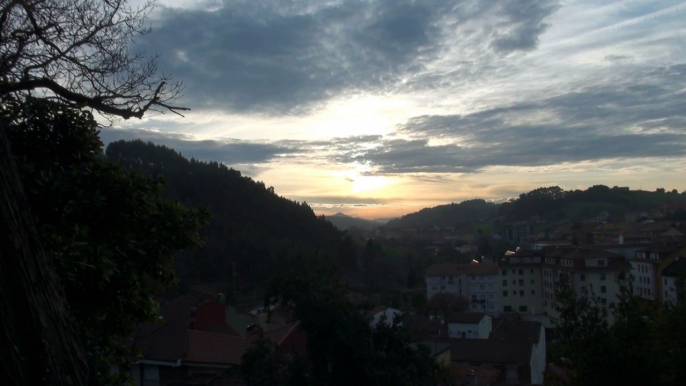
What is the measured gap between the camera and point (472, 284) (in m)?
42.1

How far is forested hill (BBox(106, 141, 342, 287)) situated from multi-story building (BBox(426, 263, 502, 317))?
835 centimetres

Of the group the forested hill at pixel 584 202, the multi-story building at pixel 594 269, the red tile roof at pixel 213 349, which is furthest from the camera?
the forested hill at pixel 584 202

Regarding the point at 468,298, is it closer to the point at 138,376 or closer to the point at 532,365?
the point at 532,365

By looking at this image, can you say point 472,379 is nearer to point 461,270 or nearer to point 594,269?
point 594,269

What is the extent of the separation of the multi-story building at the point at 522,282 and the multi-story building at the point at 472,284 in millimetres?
1412

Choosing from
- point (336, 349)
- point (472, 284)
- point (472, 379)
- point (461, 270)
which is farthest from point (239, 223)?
point (336, 349)

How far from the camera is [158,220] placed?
14.9 feet

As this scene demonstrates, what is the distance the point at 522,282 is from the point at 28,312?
121 ft

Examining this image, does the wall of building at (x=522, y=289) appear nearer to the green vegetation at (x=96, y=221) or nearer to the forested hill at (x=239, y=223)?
the forested hill at (x=239, y=223)

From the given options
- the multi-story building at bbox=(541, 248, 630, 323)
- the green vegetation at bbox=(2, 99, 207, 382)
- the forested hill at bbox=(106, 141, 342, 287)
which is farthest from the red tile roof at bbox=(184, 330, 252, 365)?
the forested hill at bbox=(106, 141, 342, 287)

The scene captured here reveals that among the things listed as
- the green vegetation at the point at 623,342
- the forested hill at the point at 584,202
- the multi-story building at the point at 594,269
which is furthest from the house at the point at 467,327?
the forested hill at the point at 584,202

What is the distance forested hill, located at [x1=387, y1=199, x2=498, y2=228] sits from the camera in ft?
409

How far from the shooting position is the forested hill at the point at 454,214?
12462 cm

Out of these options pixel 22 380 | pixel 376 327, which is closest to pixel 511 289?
pixel 376 327
